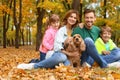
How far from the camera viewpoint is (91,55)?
7512mm

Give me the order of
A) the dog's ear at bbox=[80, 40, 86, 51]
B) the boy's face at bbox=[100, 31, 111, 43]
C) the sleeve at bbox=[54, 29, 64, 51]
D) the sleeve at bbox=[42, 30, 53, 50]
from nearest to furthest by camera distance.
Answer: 1. the dog's ear at bbox=[80, 40, 86, 51]
2. the sleeve at bbox=[54, 29, 64, 51]
3. the boy's face at bbox=[100, 31, 111, 43]
4. the sleeve at bbox=[42, 30, 53, 50]

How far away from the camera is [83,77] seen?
17.9 feet

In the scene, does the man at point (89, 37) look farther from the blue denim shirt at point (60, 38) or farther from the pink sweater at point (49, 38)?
the pink sweater at point (49, 38)

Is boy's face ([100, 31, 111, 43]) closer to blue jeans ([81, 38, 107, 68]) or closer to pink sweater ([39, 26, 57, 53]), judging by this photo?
blue jeans ([81, 38, 107, 68])

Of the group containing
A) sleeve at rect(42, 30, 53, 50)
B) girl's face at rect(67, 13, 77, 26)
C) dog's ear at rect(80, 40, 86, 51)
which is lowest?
sleeve at rect(42, 30, 53, 50)

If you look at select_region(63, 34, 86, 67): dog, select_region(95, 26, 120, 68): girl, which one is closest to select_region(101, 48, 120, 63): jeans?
select_region(95, 26, 120, 68): girl

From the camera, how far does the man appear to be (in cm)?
736

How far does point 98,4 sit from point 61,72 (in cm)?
2366

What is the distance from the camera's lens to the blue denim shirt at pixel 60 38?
761 centimetres

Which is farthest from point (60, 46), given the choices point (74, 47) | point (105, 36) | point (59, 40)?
point (105, 36)

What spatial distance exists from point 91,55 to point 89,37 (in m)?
0.45

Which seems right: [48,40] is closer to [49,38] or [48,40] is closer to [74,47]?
[49,38]

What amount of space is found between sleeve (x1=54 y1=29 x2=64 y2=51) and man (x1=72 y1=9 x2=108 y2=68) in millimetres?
281

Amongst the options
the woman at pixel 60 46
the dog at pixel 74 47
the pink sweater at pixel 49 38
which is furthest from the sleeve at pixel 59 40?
the pink sweater at pixel 49 38
